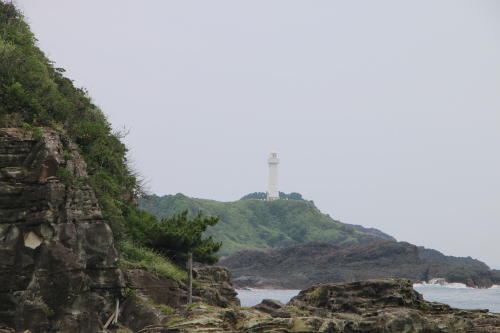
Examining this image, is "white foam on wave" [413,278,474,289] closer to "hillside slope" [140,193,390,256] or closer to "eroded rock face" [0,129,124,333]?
"hillside slope" [140,193,390,256]

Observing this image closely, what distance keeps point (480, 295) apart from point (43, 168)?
8123cm

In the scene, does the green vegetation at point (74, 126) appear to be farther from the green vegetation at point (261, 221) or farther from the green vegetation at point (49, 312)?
the green vegetation at point (261, 221)

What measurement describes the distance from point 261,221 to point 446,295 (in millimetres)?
92926

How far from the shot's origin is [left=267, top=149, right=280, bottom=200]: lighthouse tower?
153800mm

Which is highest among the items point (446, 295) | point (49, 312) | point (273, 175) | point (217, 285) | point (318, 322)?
point (273, 175)

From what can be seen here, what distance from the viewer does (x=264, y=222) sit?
17638 cm

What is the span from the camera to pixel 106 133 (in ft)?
103

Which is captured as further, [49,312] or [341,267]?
[341,267]

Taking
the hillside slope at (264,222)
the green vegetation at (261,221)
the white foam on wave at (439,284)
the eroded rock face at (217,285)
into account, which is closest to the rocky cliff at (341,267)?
the white foam on wave at (439,284)

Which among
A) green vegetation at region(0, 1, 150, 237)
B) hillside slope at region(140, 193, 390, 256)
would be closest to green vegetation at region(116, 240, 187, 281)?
green vegetation at region(0, 1, 150, 237)

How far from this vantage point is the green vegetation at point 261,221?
159500mm

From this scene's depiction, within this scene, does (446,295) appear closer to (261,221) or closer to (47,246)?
(47,246)

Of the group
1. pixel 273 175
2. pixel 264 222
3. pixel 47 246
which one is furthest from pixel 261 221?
pixel 47 246

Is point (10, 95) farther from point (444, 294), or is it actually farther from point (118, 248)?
point (444, 294)
